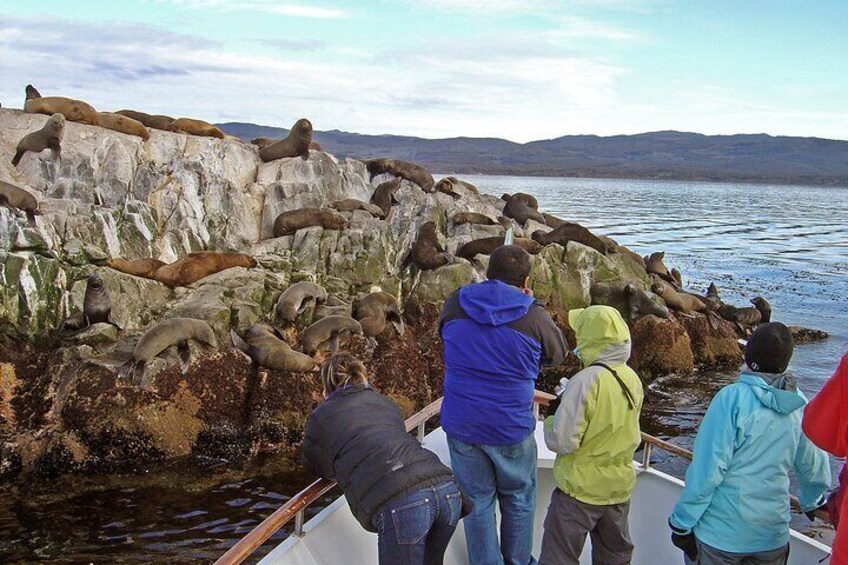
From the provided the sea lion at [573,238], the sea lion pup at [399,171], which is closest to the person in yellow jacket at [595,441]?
the sea lion at [573,238]

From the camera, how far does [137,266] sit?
41.5 feet

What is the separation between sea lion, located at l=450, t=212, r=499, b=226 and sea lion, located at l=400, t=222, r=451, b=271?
1.43 m

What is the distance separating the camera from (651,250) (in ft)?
121

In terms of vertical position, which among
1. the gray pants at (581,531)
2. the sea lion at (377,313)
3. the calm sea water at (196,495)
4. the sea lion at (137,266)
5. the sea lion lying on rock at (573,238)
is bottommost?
the calm sea water at (196,495)

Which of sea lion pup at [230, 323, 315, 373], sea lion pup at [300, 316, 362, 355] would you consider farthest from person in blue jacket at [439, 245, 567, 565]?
sea lion pup at [300, 316, 362, 355]

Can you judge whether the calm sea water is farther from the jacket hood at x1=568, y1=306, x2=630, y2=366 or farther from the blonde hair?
the jacket hood at x1=568, y1=306, x2=630, y2=366

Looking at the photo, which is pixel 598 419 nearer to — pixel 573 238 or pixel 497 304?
pixel 497 304

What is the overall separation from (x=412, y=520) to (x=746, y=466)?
5.39 ft

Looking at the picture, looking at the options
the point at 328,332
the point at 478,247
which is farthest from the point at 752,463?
the point at 478,247

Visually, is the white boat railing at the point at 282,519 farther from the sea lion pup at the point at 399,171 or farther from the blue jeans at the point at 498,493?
the sea lion pup at the point at 399,171

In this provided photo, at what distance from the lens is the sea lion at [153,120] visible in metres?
16.0

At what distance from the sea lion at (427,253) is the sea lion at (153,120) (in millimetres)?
5720

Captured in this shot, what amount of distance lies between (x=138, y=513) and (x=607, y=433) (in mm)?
7153

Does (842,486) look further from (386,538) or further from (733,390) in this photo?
(386,538)
